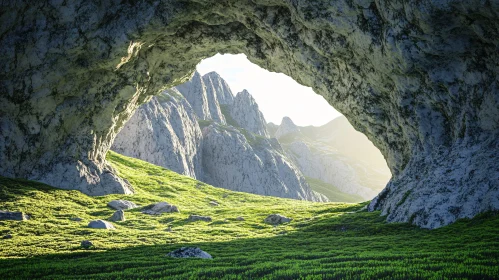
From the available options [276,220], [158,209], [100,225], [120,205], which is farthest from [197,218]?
[120,205]

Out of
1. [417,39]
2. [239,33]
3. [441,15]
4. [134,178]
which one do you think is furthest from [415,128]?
[134,178]

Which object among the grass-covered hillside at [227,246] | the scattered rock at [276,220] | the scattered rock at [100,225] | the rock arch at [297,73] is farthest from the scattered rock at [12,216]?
the scattered rock at [276,220]

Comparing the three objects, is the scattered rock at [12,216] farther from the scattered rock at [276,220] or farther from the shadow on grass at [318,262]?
the scattered rock at [276,220]

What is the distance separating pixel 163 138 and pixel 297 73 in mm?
117678

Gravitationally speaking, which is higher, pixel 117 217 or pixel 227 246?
pixel 227 246

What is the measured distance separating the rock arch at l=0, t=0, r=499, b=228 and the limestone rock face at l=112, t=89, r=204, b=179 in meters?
75.2

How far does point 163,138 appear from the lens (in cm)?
16588

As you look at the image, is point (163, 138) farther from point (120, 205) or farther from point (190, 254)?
point (190, 254)

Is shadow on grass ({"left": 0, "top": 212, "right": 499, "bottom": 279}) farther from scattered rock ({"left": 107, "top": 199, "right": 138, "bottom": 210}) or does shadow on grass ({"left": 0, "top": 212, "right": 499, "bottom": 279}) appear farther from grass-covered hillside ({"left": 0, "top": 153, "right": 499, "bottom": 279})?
scattered rock ({"left": 107, "top": 199, "right": 138, "bottom": 210})

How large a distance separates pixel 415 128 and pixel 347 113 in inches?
576

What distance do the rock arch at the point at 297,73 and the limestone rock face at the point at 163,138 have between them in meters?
75.2

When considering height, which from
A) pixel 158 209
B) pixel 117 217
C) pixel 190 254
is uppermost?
pixel 190 254

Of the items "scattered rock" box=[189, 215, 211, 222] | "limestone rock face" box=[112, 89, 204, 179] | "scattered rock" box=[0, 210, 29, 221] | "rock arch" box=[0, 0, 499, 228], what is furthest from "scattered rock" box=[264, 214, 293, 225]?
"limestone rock face" box=[112, 89, 204, 179]

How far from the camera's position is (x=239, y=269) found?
59.1 feet
